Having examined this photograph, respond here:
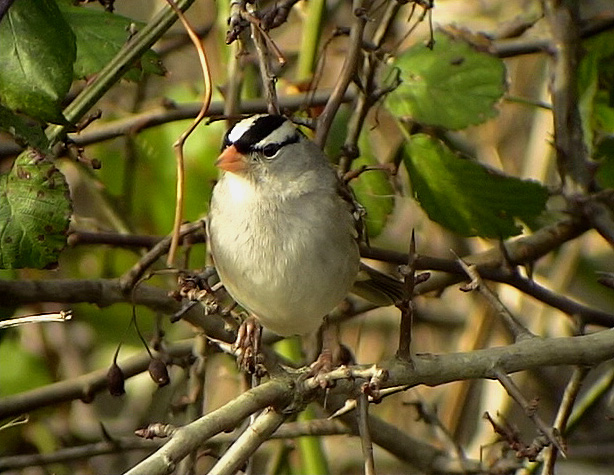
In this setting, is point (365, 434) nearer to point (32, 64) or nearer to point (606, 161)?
point (32, 64)

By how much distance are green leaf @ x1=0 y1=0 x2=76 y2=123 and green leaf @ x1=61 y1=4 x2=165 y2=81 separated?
0.91 ft

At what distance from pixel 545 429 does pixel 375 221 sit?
804 mm

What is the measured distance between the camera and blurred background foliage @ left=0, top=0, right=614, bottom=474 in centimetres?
228

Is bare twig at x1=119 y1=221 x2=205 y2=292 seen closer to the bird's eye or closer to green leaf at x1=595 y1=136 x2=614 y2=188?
the bird's eye

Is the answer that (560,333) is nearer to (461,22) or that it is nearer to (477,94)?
(461,22)

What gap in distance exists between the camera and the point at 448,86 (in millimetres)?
2309

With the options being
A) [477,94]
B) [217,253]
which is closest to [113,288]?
[217,253]

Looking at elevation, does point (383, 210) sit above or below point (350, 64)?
below

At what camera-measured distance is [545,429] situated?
1538 mm

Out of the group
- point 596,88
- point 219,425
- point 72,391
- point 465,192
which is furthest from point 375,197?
point 219,425

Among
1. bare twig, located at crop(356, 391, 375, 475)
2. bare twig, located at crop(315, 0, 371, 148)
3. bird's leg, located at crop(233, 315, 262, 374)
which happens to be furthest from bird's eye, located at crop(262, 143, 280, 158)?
bare twig, located at crop(356, 391, 375, 475)

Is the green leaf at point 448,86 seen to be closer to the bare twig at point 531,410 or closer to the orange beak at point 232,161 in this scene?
the orange beak at point 232,161

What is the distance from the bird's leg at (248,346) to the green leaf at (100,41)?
464 mm

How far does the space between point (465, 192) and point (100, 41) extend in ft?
2.34
